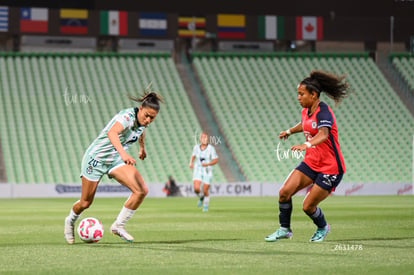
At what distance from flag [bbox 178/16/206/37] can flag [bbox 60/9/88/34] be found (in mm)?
5373

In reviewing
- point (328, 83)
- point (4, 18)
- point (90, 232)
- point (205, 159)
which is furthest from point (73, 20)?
point (328, 83)

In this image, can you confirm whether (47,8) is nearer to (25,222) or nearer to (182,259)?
(25,222)

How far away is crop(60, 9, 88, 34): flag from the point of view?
46406 mm

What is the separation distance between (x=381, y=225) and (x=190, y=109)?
2851 centimetres

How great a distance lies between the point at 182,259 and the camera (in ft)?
34.6

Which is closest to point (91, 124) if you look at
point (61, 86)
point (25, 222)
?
point (61, 86)

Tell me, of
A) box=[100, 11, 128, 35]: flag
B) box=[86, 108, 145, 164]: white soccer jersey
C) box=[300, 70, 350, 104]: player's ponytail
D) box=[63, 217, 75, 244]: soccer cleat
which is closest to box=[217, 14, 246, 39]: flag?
box=[100, 11, 128, 35]: flag

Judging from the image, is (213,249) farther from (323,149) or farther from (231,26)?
(231,26)

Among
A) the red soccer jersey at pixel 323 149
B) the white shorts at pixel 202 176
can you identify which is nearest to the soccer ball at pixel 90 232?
the red soccer jersey at pixel 323 149

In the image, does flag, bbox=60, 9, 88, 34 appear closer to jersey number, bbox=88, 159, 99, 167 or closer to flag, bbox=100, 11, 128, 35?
flag, bbox=100, 11, 128, 35

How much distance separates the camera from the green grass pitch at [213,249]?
959cm

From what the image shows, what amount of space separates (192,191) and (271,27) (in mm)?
14463

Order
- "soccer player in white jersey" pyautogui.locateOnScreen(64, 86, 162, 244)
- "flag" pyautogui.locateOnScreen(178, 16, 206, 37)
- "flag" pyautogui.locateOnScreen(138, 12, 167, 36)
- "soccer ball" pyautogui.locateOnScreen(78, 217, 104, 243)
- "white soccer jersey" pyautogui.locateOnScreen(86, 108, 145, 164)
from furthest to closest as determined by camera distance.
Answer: "flag" pyautogui.locateOnScreen(178, 16, 206, 37)
"flag" pyautogui.locateOnScreen(138, 12, 167, 36)
"soccer ball" pyautogui.locateOnScreen(78, 217, 104, 243)
"white soccer jersey" pyautogui.locateOnScreen(86, 108, 145, 164)
"soccer player in white jersey" pyautogui.locateOnScreen(64, 86, 162, 244)

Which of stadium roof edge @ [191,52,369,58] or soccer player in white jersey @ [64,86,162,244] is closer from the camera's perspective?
soccer player in white jersey @ [64,86,162,244]
